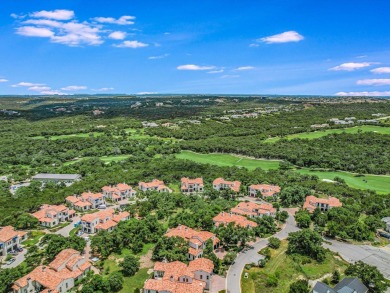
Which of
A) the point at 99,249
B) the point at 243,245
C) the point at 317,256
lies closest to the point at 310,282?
the point at 317,256

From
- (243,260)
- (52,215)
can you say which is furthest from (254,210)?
(52,215)

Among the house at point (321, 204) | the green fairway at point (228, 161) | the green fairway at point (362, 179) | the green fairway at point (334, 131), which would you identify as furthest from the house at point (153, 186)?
the green fairway at point (334, 131)

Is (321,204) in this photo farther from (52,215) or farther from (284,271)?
(52,215)

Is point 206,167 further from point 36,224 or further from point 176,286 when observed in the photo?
point 176,286

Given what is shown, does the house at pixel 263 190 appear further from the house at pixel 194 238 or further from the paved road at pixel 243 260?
the house at pixel 194 238

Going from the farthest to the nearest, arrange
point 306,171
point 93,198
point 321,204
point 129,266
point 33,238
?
point 306,171
point 93,198
point 321,204
point 33,238
point 129,266

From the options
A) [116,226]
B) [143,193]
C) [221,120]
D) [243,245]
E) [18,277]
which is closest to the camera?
[18,277]

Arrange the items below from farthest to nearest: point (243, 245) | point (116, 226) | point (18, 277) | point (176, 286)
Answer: point (116, 226), point (243, 245), point (18, 277), point (176, 286)

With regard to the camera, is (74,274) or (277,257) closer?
(74,274)
